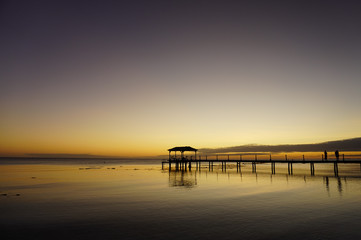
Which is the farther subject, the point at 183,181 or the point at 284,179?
the point at 284,179

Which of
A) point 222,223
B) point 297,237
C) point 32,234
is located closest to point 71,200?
point 32,234

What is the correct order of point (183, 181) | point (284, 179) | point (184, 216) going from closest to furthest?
point (184, 216) < point (183, 181) < point (284, 179)

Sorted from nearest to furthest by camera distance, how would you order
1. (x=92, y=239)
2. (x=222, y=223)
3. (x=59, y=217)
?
(x=92, y=239) < (x=222, y=223) < (x=59, y=217)

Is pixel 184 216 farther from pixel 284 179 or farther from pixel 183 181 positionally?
pixel 284 179

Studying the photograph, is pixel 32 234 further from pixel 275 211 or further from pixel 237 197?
pixel 237 197

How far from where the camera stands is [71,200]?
2081 cm

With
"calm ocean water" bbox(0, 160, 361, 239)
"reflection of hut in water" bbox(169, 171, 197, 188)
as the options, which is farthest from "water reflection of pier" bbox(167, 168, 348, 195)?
"calm ocean water" bbox(0, 160, 361, 239)

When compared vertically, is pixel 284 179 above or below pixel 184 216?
below

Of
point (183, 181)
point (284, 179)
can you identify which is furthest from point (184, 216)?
point (284, 179)

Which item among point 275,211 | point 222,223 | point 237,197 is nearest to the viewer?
point 222,223

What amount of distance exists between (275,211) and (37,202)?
18.5m

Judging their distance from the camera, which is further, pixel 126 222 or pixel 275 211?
pixel 275 211

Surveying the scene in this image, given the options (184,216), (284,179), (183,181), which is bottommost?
(284,179)

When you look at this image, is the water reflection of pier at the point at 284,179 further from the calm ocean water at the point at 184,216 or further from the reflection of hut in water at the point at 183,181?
the calm ocean water at the point at 184,216
